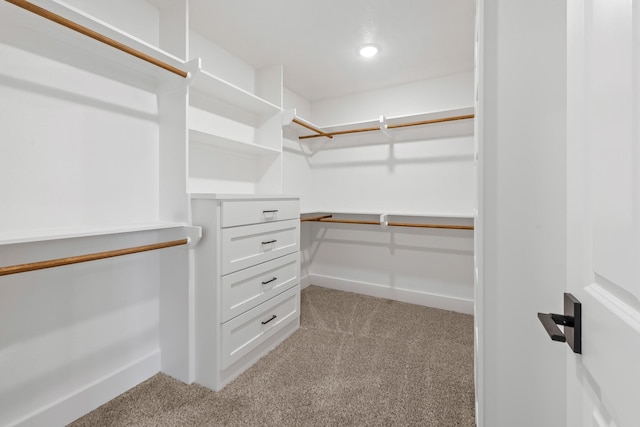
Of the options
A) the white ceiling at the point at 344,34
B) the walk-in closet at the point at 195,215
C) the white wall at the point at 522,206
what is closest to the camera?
the white wall at the point at 522,206

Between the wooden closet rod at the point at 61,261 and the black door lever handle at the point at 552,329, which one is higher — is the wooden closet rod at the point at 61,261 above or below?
above

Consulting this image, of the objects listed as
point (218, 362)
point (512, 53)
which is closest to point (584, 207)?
point (512, 53)

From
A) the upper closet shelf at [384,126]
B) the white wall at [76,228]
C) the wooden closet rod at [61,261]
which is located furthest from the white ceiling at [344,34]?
the wooden closet rod at [61,261]

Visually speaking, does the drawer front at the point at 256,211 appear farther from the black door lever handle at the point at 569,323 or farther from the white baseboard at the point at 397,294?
the black door lever handle at the point at 569,323

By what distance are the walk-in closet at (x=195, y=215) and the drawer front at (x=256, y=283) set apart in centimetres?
1

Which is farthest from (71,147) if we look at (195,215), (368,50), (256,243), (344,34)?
(368,50)

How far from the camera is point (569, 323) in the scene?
1.64 ft

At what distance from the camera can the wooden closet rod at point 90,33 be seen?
99 cm

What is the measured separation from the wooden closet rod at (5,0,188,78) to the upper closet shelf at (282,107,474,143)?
3.53ft

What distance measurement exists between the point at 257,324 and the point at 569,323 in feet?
5.36

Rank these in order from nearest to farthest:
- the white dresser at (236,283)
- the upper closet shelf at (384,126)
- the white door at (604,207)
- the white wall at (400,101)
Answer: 1. the white door at (604,207)
2. the white dresser at (236,283)
3. the upper closet shelf at (384,126)
4. the white wall at (400,101)

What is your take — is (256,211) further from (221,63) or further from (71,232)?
(221,63)

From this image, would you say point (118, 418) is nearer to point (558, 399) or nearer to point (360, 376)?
point (360, 376)

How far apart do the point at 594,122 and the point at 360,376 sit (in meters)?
1.63
